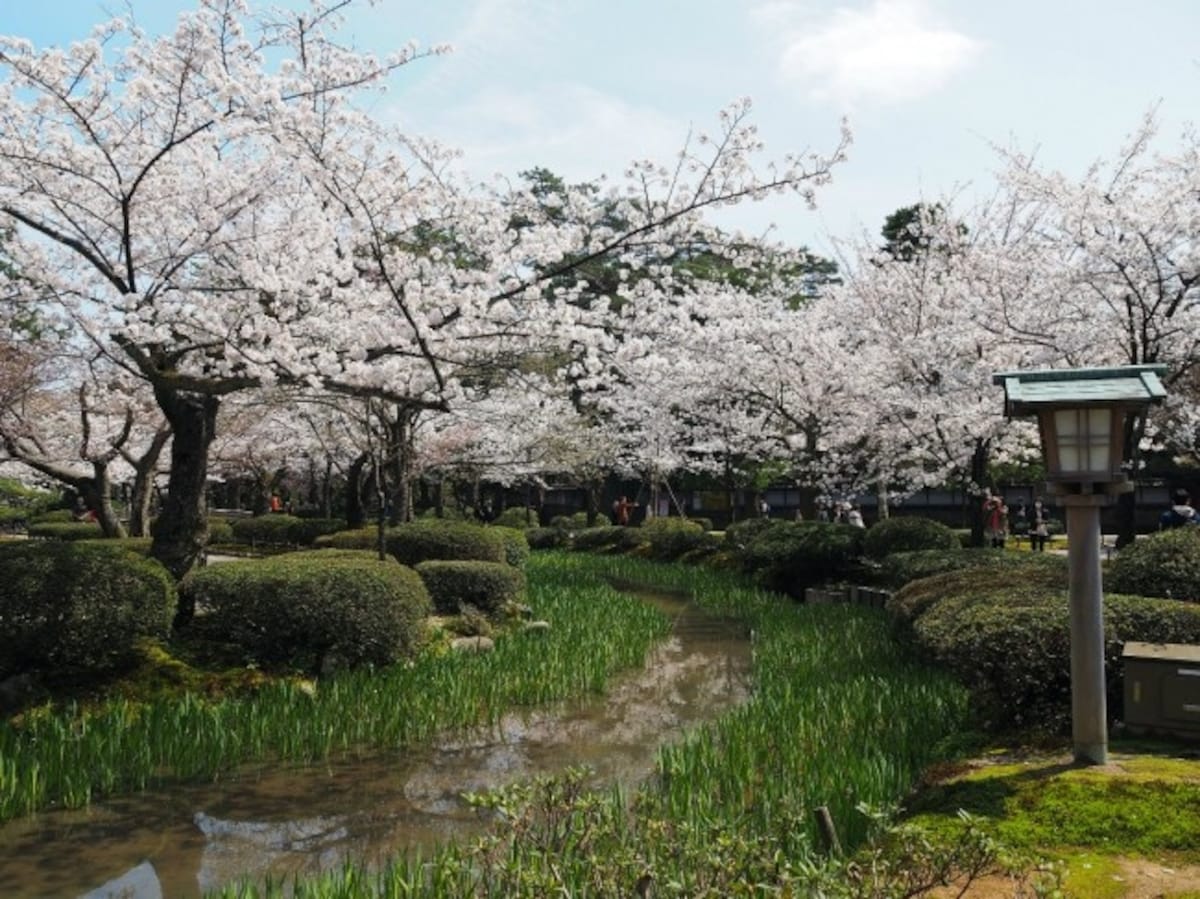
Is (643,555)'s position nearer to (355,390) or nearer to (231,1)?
(355,390)

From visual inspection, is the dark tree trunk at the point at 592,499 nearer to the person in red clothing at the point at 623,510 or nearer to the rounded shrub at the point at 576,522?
the rounded shrub at the point at 576,522

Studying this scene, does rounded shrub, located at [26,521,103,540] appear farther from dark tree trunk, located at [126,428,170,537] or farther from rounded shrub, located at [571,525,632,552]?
rounded shrub, located at [571,525,632,552]

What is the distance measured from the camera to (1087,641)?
4395 mm

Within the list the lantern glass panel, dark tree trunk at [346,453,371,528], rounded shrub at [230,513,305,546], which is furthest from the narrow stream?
rounded shrub at [230,513,305,546]

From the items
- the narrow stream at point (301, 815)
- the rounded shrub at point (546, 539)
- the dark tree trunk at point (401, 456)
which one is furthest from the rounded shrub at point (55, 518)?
the narrow stream at point (301, 815)

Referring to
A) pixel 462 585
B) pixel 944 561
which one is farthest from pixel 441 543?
pixel 944 561

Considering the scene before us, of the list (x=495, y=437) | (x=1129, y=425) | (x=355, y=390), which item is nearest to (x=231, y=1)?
(x=355, y=390)

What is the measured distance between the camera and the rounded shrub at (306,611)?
8055 mm

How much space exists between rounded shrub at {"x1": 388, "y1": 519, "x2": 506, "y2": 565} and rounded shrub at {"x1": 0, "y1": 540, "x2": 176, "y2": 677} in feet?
20.8

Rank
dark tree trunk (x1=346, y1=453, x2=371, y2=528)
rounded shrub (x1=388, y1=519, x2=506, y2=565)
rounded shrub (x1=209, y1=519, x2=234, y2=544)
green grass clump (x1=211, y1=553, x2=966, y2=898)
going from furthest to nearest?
rounded shrub (x1=209, y1=519, x2=234, y2=544) → dark tree trunk (x1=346, y1=453, x2=371, y2=528) → rounded shrub (x1=388, y1=519, x2=506, y2=565) → green grass clump (x1=211, y1=553, x2=966, y2=898)

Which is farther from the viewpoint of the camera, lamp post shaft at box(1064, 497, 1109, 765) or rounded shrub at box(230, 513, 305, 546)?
rounded shrub at box(230, 513, 305, 546)

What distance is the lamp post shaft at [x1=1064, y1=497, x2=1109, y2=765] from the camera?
4.34m

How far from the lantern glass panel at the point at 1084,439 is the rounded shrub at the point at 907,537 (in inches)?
361

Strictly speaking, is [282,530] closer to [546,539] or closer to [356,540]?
[546,539]
